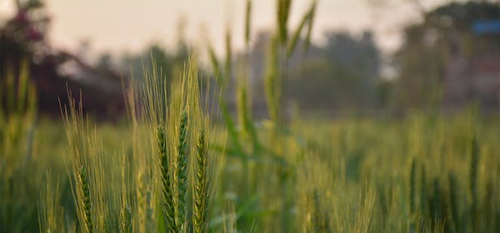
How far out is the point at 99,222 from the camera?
77 cm

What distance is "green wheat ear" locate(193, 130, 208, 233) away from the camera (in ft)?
2.30

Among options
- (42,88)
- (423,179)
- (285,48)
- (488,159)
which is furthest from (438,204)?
(42,88)

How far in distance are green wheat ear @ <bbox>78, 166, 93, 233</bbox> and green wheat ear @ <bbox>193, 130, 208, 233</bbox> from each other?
0.14 m

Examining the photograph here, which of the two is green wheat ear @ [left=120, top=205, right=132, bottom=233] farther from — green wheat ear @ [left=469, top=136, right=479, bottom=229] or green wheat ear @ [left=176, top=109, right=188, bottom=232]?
green wheat ear @ [left=469, top=136, right=479, bottom=229]

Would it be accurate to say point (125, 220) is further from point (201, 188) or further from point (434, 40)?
point (434, 40)

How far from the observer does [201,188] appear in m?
0.72

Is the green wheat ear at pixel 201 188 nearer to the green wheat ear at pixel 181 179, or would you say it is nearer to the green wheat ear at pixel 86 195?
the green wheat ear at pixel 181 179

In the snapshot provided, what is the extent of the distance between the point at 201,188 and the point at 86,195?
0.52ft

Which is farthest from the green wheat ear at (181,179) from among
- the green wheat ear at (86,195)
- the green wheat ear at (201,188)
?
the green wheat ear at (86,195)

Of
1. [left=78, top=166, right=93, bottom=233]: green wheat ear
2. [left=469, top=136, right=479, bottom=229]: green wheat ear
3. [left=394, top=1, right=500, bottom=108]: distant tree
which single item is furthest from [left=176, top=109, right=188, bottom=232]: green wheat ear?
[left=394, top=1, right=500, bottom=108]: distant tree

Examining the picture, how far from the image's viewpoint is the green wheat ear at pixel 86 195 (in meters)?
0.73

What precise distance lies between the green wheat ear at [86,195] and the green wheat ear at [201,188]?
0.46 ft

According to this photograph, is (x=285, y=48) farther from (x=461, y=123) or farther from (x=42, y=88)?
(x=42, y=88)

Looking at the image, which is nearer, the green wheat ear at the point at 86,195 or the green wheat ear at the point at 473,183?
the green wheat ear at the point at 86,195
